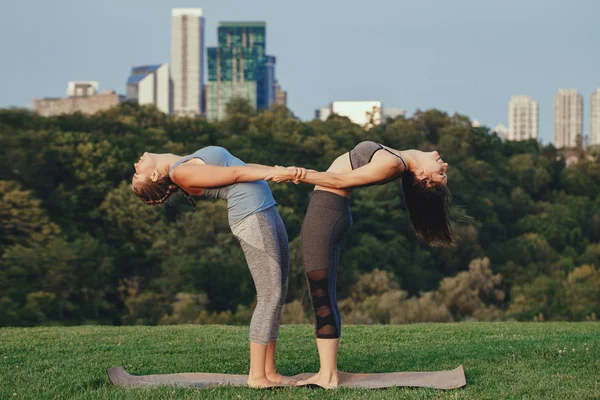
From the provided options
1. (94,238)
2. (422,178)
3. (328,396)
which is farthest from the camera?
(94,238)

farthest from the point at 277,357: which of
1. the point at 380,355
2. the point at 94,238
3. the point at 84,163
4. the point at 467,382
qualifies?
the point at 84,163

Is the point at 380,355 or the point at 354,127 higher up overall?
the point at 354,127

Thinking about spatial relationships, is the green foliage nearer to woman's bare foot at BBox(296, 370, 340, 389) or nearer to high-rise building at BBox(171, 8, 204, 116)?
woman's bare foot at BBox(296, 370, 340, 389)

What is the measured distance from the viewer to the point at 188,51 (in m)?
168

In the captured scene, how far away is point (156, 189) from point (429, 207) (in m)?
1.70

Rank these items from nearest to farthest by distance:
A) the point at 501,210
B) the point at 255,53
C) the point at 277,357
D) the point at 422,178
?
the point at 422,178 → the point at 277,357 → the point at 501,210 → the point at 255,53

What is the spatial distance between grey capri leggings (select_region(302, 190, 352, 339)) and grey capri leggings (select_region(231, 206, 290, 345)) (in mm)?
185

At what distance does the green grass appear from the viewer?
18.3ft

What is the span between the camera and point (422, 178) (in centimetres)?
581

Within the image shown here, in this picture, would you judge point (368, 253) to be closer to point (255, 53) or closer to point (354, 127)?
point (354, 127)

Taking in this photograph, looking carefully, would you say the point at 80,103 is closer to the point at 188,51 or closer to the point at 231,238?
the point at 231,238

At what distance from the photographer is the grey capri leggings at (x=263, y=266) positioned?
18.5ft

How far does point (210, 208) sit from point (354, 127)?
2285 centimetres

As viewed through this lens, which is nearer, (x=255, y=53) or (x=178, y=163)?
(x=178, y=163)
